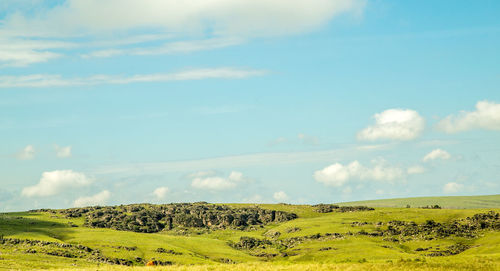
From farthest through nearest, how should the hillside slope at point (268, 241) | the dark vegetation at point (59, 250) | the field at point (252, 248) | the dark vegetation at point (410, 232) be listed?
the dark vegetation at point (410, 232), the hillside slope at point (268, 241), the field at point (252, 248), the dark vegetation at point (59, 250)

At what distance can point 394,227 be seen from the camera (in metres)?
157

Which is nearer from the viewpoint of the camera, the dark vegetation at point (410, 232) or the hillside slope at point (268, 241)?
the hillside slope at point (268, 241)

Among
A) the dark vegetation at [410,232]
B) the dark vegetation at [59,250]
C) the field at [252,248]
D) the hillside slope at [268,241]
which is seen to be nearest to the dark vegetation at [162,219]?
the hillside slope at [268,241]

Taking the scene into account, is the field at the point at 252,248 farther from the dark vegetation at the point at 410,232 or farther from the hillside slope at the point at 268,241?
the dark vegetation at the point at 410,232

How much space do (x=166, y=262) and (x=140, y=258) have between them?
7613mm

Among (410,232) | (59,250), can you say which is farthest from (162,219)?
(59,250)

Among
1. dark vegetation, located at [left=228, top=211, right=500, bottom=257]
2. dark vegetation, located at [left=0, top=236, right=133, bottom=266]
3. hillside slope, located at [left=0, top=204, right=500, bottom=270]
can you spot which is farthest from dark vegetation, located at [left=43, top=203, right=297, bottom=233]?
dark vegetation, located at [left=0, top=236, right=133, bottom=266]

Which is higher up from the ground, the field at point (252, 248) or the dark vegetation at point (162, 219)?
the dark vegetation at point (162, 219)

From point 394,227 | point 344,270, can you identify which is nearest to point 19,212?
point 394,227

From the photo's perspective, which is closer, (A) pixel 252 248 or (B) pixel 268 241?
(A) pixel 252 248

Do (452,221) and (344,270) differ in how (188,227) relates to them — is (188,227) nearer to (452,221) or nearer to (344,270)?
(452,221)

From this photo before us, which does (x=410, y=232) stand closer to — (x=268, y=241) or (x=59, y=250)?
(x=268, y=241)

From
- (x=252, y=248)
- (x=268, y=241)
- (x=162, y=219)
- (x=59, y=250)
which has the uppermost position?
(x=162, y=219)

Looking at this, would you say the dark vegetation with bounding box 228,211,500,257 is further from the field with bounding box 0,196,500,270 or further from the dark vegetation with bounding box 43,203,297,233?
the dark vegetation with bounding box 43,203,297,233
